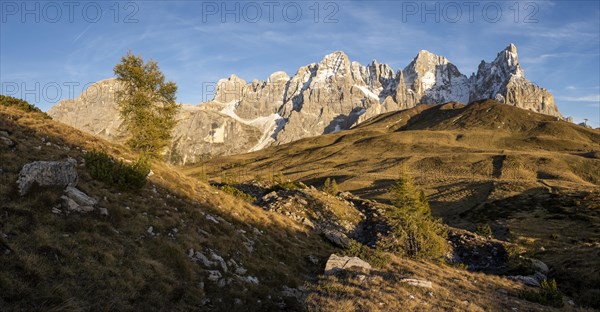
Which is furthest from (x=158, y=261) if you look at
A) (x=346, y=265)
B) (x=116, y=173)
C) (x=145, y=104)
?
(x=145, y=104)

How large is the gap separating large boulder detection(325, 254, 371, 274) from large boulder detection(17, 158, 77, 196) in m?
12.7

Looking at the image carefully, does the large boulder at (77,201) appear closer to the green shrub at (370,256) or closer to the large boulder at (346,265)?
the large boulder at (346,265)

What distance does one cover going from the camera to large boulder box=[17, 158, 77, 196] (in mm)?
12398

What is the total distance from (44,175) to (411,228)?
2918 cm

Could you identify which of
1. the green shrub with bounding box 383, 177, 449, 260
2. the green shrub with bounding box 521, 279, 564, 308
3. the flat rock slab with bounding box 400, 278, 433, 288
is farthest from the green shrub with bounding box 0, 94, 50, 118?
the green shrub with bounding box 521, 279, 564, 308

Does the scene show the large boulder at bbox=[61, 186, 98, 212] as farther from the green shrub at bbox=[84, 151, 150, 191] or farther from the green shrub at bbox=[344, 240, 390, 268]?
the green shrub at bbox=[344, 240, 390, 268]

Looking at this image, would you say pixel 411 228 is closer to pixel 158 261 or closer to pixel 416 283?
pixel 416 283

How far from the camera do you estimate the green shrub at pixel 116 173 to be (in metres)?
17.1

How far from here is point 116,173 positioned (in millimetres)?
17781

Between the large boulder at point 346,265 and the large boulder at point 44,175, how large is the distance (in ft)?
41.5

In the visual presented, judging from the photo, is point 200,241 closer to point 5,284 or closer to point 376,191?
point 5,284

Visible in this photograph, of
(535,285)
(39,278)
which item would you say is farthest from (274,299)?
(535,285)

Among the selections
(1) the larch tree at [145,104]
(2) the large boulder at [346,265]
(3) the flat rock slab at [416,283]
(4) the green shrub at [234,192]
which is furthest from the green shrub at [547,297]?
(1) the larch tree at [145,104]

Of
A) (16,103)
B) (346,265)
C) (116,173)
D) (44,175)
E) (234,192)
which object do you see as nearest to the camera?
(44,175)
